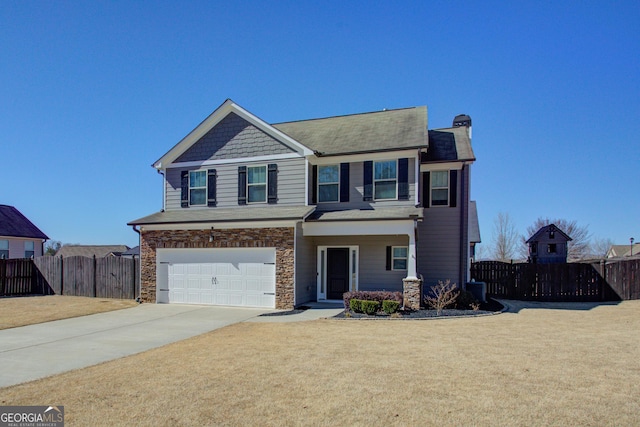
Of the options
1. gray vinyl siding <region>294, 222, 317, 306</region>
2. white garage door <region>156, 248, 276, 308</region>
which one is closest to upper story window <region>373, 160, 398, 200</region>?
gray vinyl siding <region>294, 222, 317, 306</region>

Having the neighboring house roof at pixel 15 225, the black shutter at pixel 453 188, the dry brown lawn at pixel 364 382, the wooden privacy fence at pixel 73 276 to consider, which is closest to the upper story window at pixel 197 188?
the wooden privacy fence at pixel 73 276

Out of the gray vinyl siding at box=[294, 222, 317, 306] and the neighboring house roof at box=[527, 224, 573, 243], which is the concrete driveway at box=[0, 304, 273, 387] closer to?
the gray vinyl siding at box=[294, 222, 317, 306]

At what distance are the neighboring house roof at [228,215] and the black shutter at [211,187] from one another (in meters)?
0.35

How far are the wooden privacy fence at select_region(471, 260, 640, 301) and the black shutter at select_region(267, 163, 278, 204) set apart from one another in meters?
10.7

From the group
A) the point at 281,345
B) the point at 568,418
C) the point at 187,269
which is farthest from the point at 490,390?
the point at 187,269

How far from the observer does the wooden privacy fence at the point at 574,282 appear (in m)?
16.0

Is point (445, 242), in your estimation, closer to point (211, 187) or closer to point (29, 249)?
point (211, 187)

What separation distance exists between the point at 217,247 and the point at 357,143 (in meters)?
6.65

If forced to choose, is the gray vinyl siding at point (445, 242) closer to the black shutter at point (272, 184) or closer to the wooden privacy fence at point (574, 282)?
the wooden privacy fence at point (574, 282)

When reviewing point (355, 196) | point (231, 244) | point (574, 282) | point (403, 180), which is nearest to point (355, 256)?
point (355, 196)

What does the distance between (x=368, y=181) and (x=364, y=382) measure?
1000cm

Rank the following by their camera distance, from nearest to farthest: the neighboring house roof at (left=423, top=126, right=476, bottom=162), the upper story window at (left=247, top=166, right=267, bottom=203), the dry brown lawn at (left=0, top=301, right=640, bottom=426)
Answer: the dry brown lawn at (left=0, top=301, right=640, bottom=426), the neighboring house roof at (left=423, top=126, right=476, bottom=162), the upper story window at (left=247, top=166, right=267, bottom=203)

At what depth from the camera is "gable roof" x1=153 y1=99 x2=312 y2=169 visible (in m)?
15.0

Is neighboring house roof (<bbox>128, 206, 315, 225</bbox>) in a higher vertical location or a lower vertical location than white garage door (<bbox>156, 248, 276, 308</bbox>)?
higher
